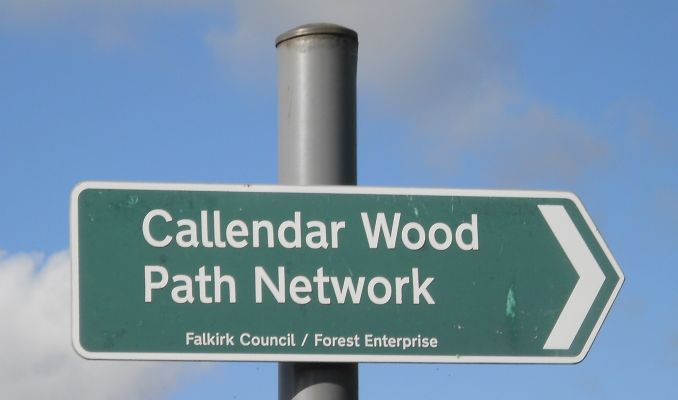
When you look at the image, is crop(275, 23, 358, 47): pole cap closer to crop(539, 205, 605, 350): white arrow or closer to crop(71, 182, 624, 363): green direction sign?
crop(71, 182, 624, 363): green direction sign

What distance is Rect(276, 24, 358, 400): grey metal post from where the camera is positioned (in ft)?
12.1

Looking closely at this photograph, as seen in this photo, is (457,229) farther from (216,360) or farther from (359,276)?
(216,360)

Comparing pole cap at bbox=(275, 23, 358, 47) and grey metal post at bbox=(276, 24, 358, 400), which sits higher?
pole cap at bbox=(275, 23, 358, 47)

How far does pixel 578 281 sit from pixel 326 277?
833 mm

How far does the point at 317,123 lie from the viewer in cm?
385

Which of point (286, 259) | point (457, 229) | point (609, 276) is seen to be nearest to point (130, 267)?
point (286, 259)

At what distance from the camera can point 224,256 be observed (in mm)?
3650

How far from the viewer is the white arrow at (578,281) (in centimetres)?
376

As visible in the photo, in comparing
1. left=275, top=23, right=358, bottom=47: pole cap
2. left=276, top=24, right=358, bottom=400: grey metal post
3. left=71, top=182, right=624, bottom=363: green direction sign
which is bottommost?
left=71, top=182, right=624, bottom=363: green direction sign

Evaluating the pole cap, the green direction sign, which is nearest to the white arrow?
the green direction sign

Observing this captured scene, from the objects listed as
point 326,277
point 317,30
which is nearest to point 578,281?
point 326,277

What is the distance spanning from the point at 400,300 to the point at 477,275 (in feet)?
0.90

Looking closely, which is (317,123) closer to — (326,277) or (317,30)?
(317,30)

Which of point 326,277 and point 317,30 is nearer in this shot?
point 326,277
